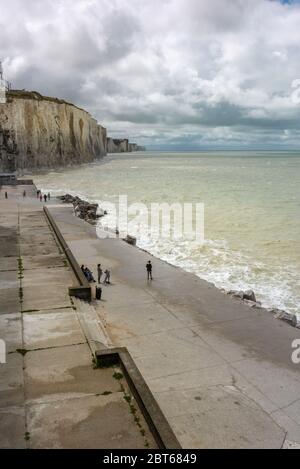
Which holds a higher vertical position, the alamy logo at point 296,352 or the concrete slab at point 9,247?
the concrete slab at point 9,247

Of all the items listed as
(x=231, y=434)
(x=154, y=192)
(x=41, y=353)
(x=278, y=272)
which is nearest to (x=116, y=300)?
(x=41, y=353)

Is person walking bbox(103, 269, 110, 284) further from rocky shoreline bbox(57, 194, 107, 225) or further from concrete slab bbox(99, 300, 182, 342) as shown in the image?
rocky shoreline bbox(57, 194, 107, 225)

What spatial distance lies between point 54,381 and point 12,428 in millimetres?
1657

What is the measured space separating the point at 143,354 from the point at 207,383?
2086mm

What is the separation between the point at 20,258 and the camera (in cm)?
1958

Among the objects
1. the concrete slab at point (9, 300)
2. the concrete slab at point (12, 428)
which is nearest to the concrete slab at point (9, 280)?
the concrete slab at point (9, 300)

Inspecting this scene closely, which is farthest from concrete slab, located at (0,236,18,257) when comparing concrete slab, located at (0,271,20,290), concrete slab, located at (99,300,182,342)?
concrete slab, located at (99,300,182,342)

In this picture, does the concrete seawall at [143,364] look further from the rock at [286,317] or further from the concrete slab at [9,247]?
the concrete slab at [9,247]

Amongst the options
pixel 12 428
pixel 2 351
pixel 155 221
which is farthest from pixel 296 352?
pixel 155 221

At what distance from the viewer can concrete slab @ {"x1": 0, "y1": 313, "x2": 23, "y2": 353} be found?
1078 cm

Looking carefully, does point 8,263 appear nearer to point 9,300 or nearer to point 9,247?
point 9,247

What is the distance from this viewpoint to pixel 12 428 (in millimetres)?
7516

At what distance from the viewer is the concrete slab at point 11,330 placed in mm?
10781

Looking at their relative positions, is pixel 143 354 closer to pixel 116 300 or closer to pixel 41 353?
pixel 41 353
